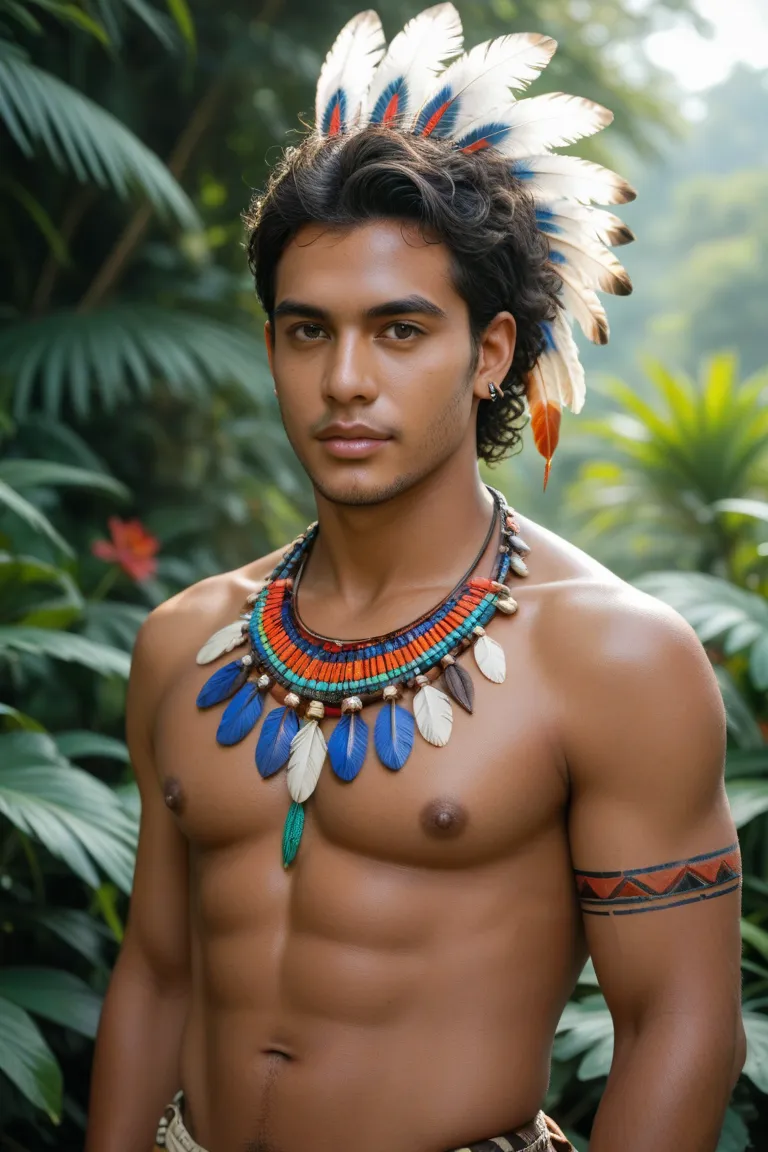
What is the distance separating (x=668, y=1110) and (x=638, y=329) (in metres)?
8.69

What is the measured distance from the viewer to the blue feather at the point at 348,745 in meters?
1.43

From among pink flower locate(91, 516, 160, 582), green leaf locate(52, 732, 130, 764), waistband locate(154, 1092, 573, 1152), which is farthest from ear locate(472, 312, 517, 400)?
pink flower locate(91, 516, 160, 582)

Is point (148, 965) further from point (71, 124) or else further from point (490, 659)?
point (71, 124)

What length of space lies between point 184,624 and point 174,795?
285 millimetres

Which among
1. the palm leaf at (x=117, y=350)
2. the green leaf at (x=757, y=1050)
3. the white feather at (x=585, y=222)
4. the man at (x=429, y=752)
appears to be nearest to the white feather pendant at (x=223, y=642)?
the man at (x=429, y=752)

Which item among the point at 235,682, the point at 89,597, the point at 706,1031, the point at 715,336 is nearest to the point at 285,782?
the point at 235,682

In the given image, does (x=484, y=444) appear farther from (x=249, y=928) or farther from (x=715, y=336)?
(x=715, y=336)

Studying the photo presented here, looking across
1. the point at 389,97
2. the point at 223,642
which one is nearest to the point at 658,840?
the point at 223,642

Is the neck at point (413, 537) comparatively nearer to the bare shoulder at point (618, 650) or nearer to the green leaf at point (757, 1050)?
the bare shoulder at point (618, 650)

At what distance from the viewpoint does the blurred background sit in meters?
2.22

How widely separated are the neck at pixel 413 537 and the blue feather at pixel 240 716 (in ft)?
0.59

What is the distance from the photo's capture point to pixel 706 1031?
1318 millimetres

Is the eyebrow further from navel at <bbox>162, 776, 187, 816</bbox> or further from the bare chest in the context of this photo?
navel at <bbox>162, 776, 187, 816</bbox>

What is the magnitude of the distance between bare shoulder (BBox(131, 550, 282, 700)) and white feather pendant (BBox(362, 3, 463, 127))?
25.2 inches
